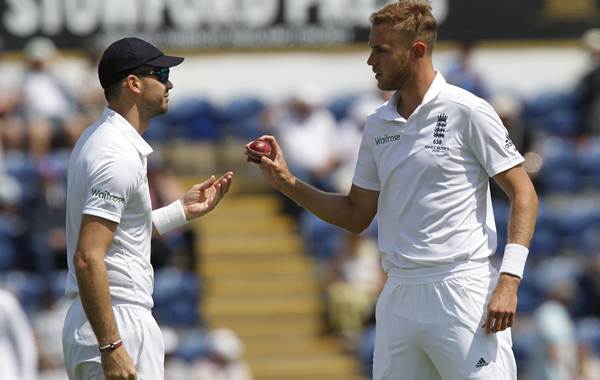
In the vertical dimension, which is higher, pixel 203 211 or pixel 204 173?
pixel 203 211

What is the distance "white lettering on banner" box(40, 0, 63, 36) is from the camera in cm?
1742

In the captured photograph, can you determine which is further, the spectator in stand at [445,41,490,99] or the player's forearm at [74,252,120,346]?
the spectator in stand at [445,41,490,99]

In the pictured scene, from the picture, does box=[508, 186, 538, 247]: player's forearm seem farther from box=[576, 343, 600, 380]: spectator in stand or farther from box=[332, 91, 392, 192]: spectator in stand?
box=[332, 91, 392, 192]: spectator in stand

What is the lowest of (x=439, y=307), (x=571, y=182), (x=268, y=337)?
(x=268, y=337)

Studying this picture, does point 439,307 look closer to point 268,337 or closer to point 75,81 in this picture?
point 268,337

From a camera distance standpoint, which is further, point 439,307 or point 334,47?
point 334,47

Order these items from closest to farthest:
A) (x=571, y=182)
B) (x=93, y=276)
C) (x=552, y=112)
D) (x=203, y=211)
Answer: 1. (x=93, y=276)
2. (x=203, y=211)
3. (x=571, y=182)
4. (x=552, y=112)

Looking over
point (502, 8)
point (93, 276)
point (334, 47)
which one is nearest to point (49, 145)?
point (334, 47)

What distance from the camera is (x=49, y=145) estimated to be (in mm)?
14391

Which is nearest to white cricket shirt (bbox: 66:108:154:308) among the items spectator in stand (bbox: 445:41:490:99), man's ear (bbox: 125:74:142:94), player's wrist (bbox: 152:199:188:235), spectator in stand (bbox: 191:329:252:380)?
A: man's ear (bbox: 125:74:142:94)

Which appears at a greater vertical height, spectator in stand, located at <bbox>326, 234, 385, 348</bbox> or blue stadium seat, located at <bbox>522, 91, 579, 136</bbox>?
blue stadium seat, located at <bbox>522, 91, 579, 136</bbox>

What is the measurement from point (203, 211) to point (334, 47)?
11.9 meters

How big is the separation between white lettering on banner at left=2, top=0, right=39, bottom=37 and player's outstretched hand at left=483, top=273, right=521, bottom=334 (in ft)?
40.5

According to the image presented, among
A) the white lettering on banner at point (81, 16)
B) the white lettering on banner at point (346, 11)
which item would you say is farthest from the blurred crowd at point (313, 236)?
the white lettering on banner at point (346, 11)
